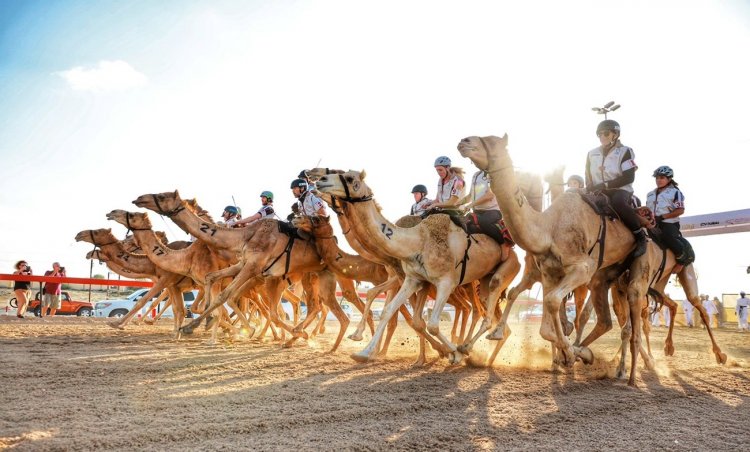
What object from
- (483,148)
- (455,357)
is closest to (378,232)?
(483,148)

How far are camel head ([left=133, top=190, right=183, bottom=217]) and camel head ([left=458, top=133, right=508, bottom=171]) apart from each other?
24.5 feet

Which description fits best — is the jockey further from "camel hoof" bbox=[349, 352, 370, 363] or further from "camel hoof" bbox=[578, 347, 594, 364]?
"camel hoof" bbox=[349, 352, 370, 363]

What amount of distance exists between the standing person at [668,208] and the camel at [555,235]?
213 centimetres

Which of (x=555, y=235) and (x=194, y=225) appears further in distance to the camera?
(x=194, y=225)

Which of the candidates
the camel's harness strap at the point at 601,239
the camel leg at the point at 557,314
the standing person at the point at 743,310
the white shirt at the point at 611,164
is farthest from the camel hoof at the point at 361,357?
the standing person at the point at 743,310

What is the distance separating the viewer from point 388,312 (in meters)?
8.34

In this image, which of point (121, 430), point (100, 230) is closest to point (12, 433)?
point (121, 430)

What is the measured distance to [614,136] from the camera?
8273 millimetres

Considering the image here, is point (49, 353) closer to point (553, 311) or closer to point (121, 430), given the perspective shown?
point (121, 430)

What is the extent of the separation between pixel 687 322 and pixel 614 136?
85.9 ft

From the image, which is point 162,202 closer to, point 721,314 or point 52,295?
point 52,295

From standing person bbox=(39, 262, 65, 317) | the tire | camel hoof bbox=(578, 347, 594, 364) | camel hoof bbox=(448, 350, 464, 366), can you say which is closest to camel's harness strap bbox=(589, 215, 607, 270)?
camel hoof bbox=(578, 347, 594, 364)

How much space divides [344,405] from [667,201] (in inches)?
275

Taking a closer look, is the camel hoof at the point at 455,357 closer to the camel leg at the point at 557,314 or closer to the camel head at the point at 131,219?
the camel leg at the point at 557,314
